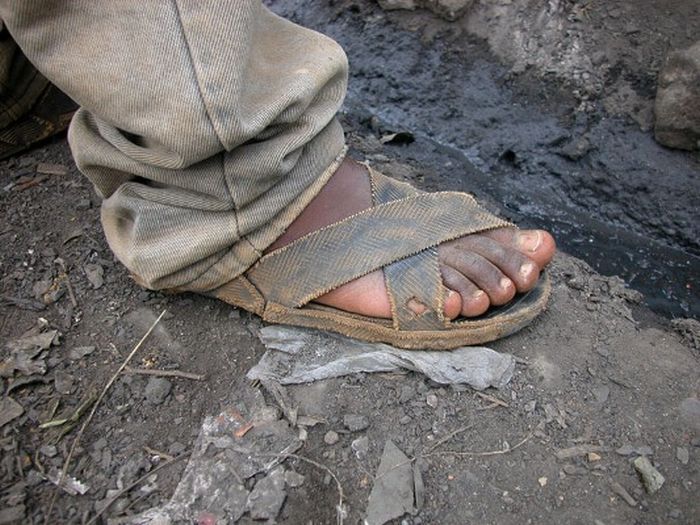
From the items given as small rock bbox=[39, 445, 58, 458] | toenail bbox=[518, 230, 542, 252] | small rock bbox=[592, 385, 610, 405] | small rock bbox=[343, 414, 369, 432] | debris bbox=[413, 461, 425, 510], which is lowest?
small rock bbox=[39, 445, 58, 458]

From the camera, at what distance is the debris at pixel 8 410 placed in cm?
121

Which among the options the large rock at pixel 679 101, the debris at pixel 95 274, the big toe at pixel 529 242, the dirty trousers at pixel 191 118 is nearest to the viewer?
the dirty trousers at pixel 191 118

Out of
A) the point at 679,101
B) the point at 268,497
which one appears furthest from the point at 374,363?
the point at 679,101

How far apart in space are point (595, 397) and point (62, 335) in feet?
3.89

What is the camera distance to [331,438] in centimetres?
120

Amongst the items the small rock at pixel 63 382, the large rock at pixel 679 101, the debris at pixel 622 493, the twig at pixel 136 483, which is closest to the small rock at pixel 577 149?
the large rock at pixel 679 101

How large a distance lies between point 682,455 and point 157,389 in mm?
1070

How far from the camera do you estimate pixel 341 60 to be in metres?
1.32

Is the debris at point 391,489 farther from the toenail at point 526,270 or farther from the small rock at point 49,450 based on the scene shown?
the small rock at point 49,450

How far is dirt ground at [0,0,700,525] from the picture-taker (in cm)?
113

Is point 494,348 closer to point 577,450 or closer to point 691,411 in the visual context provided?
point 577,450

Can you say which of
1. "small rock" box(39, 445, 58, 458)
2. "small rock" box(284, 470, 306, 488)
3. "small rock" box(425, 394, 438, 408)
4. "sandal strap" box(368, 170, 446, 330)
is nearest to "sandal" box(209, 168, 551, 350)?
"sandal strap" box(368, 170, 446, 330)

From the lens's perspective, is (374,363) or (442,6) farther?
(442,6)

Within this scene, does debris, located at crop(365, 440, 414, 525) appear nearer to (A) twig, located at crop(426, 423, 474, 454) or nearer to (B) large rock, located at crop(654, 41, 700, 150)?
(A) twig, located at crop(426, 423, 474, 454)
